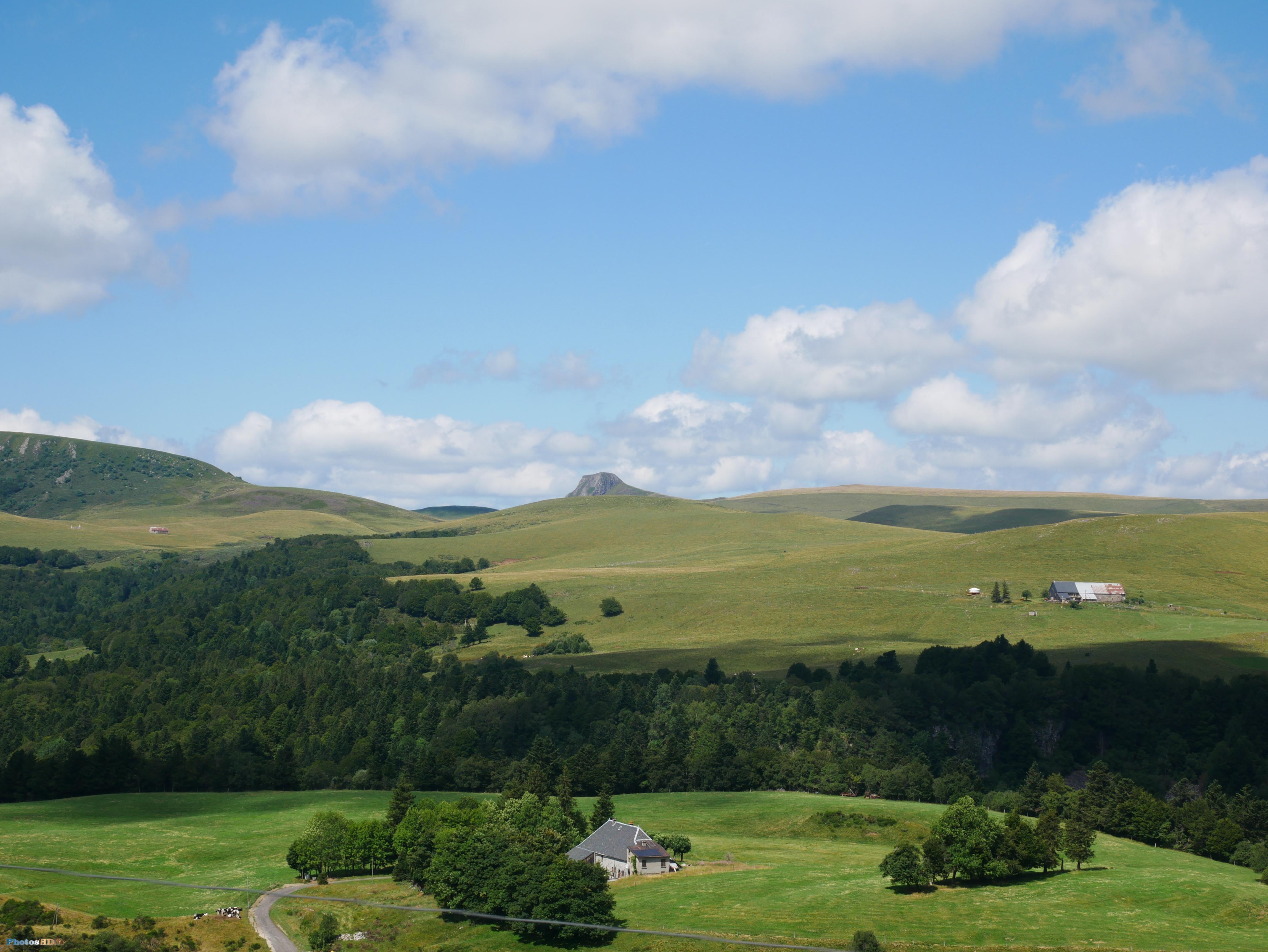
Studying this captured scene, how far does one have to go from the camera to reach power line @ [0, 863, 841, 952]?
194ft

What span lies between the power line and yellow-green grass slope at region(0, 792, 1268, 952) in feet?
4.56

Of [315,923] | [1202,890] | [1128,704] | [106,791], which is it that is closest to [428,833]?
[315,923]

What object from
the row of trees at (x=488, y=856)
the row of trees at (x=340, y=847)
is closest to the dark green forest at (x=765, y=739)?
the row of trees at (x=488, y=856)

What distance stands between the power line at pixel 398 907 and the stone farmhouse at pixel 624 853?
14949 mm

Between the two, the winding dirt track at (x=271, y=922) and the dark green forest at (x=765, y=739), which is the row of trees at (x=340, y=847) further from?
the dark green forest at (x=765, y=739)

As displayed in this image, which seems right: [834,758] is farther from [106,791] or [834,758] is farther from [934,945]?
[106,791]

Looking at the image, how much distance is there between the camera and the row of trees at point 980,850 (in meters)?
88.5

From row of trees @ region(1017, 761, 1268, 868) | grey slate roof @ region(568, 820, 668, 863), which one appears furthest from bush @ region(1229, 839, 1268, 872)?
grey slate roof @ region(568, 820, 668, 863)

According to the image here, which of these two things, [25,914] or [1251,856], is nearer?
[25,914]

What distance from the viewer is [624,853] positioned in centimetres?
10069

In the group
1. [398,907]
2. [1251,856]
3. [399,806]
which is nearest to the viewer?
[398,907]

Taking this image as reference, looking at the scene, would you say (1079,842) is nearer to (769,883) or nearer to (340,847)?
(769,883)

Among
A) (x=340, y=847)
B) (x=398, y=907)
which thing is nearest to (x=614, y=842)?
(x=340, y=847)

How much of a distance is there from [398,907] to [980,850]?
53.9m
